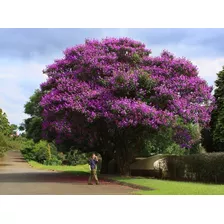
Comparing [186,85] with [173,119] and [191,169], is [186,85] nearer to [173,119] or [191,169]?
[173,119]

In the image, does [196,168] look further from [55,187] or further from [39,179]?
[39,179]

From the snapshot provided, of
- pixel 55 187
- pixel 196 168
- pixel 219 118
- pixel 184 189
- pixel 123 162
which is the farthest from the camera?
pixel 219 118

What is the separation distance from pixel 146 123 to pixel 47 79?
29.0 ft

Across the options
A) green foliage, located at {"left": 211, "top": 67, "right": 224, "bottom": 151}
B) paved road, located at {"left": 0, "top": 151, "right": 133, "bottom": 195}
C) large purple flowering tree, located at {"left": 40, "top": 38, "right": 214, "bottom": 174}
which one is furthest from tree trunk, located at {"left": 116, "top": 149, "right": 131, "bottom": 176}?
green foliage, located at {"left": 211, "top": 67, "right": 224, "bottom": 151}

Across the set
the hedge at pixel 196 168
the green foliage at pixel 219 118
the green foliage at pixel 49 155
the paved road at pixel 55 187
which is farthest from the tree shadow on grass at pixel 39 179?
the green foliage at pixel 49 155

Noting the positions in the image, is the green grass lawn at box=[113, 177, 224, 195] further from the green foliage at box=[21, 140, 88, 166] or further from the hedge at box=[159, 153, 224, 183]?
the green foliage at box=[21, 140, 88, 166]

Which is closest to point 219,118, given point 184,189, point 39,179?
point 39,179

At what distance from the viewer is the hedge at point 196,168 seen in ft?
69.3

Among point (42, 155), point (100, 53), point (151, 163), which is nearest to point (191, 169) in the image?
point (151, 163)

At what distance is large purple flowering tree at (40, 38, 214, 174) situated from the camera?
21.2 metres

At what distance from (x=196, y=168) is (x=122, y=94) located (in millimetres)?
6075

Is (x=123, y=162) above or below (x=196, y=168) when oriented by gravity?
above

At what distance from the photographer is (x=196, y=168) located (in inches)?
893

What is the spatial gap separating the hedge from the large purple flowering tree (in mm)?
2242
